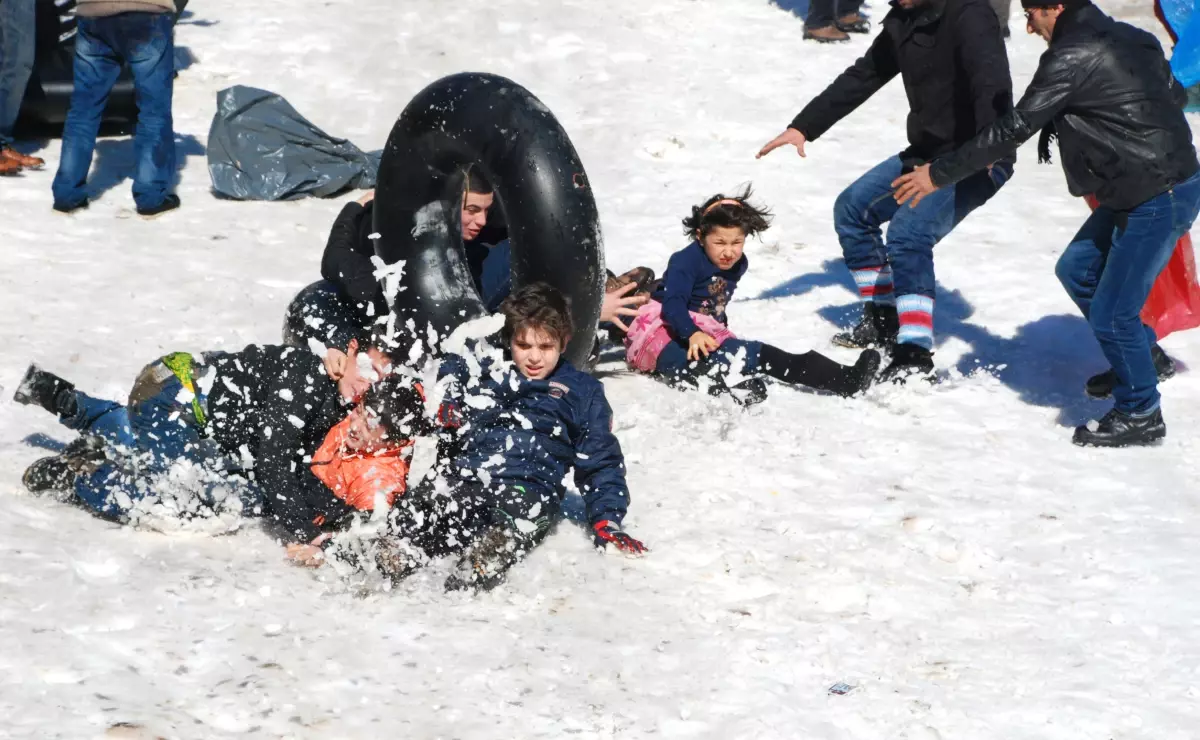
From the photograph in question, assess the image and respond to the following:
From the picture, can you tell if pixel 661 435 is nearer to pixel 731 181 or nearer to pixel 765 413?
pixel 765 413

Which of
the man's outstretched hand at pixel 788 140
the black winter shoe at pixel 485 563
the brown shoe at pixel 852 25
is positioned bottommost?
the black winter shoe at pixel 485 563

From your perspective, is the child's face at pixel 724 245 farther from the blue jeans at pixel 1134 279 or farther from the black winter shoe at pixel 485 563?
the black winter shoe at pixel 485 563

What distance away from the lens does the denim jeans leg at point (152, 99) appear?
790 cm

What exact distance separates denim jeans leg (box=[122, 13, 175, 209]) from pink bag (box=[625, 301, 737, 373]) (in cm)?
347

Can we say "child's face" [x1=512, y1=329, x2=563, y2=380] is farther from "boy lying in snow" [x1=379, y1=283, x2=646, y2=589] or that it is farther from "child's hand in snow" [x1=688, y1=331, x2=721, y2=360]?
"child's hand in snow" [x1=688, y1=331, x2=721, y2=360]

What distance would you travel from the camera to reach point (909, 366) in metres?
6.30

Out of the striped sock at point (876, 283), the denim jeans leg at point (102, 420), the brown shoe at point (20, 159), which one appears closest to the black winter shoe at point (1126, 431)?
the striped sock at point (876, 283)

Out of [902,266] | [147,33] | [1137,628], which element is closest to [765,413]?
[902,266]

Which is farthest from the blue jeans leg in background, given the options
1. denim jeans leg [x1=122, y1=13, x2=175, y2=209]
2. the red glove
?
denim jeans leg [x1=122, y1=13, x2=175, y2=209]

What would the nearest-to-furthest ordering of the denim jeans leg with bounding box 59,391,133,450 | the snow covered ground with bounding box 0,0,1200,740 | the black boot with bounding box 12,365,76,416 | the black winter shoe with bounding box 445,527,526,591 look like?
the snow covered ground with bounding box 0,0,1200,740, the black winter shoe with bounding box 445,527,526,591, the denim jeans leg with bounding box 59,391,133,450, the black boot with bounding box 12,365,76,416

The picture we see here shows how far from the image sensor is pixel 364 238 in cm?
594

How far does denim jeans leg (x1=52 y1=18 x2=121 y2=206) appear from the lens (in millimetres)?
8000

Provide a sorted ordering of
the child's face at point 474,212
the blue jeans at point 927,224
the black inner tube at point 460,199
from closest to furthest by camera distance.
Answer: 1. the black inner tube at point 460,199
2. the child's face at point 474,212
3. the blue jeans at point 927,224

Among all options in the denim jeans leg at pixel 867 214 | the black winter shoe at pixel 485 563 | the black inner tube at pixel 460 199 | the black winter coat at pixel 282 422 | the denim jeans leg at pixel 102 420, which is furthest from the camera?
the denim jeans leg at pixel 867 214
